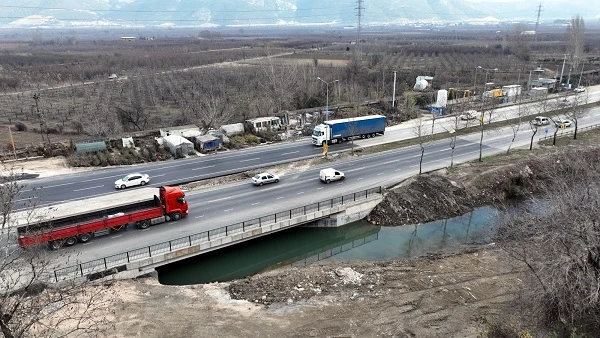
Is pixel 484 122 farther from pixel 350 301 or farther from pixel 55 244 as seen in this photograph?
pixel 55 244

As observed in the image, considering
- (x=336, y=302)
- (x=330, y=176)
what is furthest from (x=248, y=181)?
(x=336, y=302)

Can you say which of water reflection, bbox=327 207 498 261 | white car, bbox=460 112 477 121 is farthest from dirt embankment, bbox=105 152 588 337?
white car, bbox=460 112 477 121

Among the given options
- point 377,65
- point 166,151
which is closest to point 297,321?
point 166,151

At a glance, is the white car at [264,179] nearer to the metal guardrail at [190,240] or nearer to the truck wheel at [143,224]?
the metal guardrail at [190,240]

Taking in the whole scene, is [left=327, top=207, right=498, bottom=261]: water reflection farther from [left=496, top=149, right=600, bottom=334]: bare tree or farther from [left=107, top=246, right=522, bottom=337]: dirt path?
[left=496, top=149, right=600, bottom=334]: bare tree

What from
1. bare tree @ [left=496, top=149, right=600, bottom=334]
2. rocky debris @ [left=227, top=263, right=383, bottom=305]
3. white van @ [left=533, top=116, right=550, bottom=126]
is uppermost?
bare tree @ [left=496, top=149, right=600, bottom=334]

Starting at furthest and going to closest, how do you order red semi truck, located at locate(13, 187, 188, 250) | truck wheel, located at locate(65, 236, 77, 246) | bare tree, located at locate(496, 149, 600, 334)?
truck wheel, located at locate(65, 236, 77, 246) → red semi truck, located at locate(13, 187, 188, 250) → bare tree, located at locate(496, 149, 600, 334)
